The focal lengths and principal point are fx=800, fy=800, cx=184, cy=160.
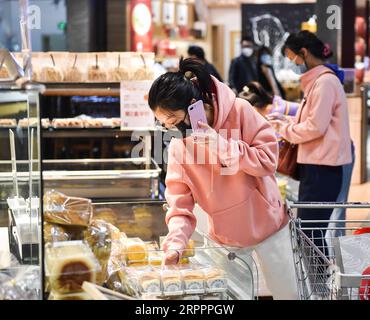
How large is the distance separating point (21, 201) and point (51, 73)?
253 cm

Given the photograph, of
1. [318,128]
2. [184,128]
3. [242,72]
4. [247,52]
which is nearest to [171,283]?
[184,128]

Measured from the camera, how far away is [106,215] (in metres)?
4.08

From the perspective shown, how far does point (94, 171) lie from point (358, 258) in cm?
272

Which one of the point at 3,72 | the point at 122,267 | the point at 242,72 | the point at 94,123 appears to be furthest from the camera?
the point at 242,72

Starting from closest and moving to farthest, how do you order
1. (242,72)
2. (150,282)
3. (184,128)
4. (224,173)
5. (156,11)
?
(150,282), (184,128), (224,173), (242,72), (156,11)

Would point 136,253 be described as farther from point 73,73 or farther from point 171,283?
point 73,73

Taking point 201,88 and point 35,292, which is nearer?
point 35,292

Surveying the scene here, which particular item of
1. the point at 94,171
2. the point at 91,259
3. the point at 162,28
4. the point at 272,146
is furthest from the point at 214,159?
the point at 162,28

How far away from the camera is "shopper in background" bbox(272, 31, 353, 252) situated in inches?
187

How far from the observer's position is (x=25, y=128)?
2.62m

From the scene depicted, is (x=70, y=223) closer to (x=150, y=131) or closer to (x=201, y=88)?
(x=201, y=88)

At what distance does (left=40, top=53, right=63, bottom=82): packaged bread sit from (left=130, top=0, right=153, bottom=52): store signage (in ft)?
20.8

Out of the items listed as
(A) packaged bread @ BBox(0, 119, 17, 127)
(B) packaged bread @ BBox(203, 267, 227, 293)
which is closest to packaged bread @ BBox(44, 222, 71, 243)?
(B) packaged bread @ BBox(203, 267, 227, 293)

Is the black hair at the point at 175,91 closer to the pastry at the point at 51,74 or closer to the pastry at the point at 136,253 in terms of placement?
the pastry at the point at 136,253
